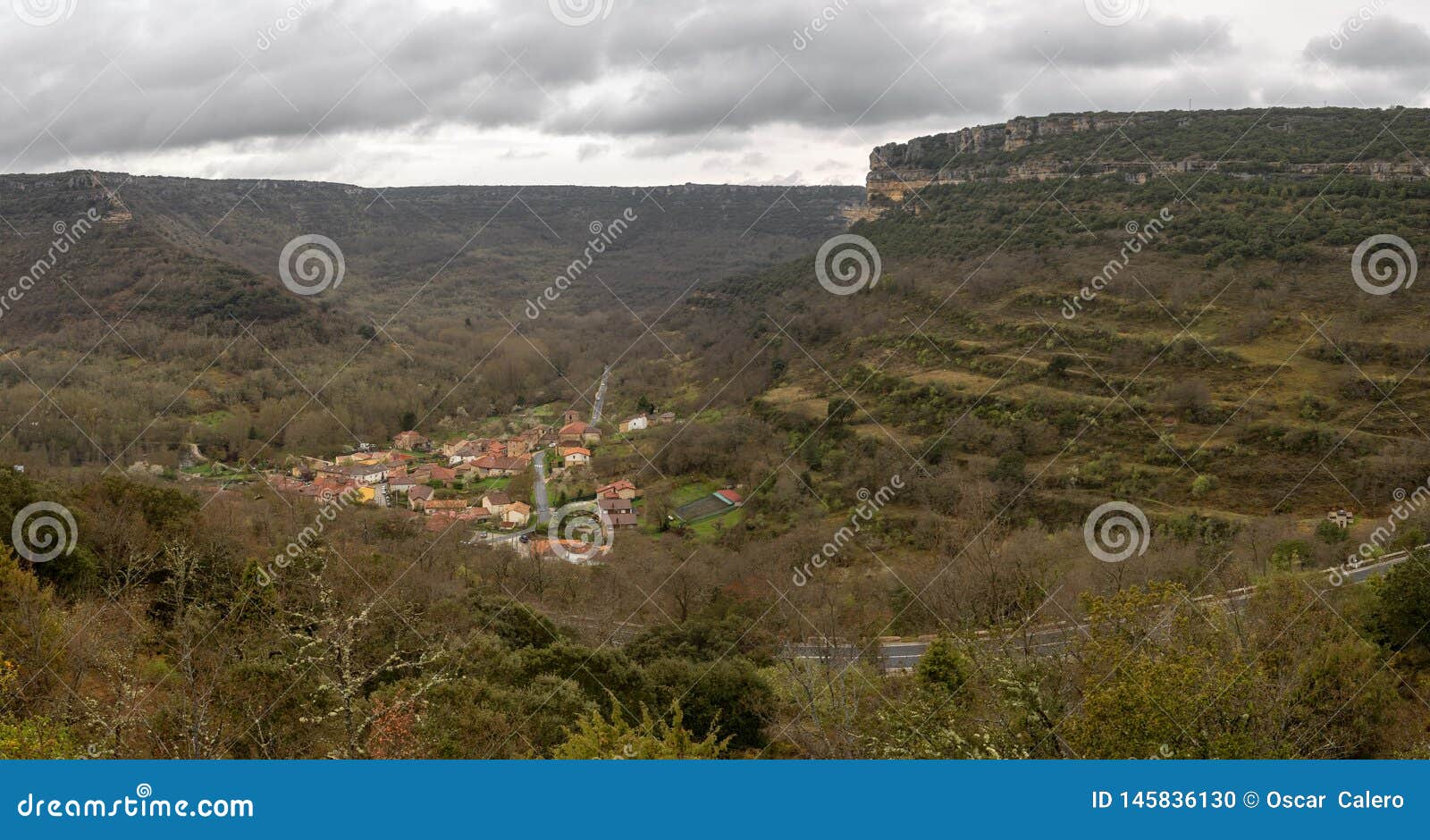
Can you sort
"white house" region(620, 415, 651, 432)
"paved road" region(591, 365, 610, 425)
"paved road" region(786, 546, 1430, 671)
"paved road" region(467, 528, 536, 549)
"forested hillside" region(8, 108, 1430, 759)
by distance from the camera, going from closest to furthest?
1. "forested hillside" region(8, 108, 1430, 759)
2. "paved road" region(786, 546, 1430, 671)
3. "paved road" region(467, 528, 536, 549)
4. "white house" region(620, 415, 651, 432)
5. "paved road" region(591, 365, 610, 425)

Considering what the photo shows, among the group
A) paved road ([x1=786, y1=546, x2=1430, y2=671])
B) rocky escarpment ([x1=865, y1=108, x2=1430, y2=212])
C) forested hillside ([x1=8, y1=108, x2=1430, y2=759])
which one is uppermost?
rocky escarpment ([x1=865, y1=108, x2=1430, y2=212])

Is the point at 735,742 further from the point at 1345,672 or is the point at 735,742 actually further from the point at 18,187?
the point at 18,187

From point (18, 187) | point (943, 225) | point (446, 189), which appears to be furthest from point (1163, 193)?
point (446, 189)

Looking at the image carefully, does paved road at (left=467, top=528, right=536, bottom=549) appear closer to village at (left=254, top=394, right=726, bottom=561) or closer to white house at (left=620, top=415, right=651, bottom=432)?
village at (left=254, top=394, right=726, bottom=561)

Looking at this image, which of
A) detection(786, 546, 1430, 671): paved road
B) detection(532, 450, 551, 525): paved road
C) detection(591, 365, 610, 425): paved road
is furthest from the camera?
detection(591, 365, 610, 425): paved road

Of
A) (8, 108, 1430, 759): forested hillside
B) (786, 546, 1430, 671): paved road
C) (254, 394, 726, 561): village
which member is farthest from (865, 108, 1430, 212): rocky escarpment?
(254, 394, 726, 561): village

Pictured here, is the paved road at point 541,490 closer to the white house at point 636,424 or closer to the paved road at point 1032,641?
the white house at point 636,424

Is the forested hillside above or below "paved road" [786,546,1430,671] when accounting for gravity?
above

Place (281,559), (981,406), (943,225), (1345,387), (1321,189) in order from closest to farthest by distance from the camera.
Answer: (281,559) < (1345,387) < (981,406) < (1321,189) < (943,225)
